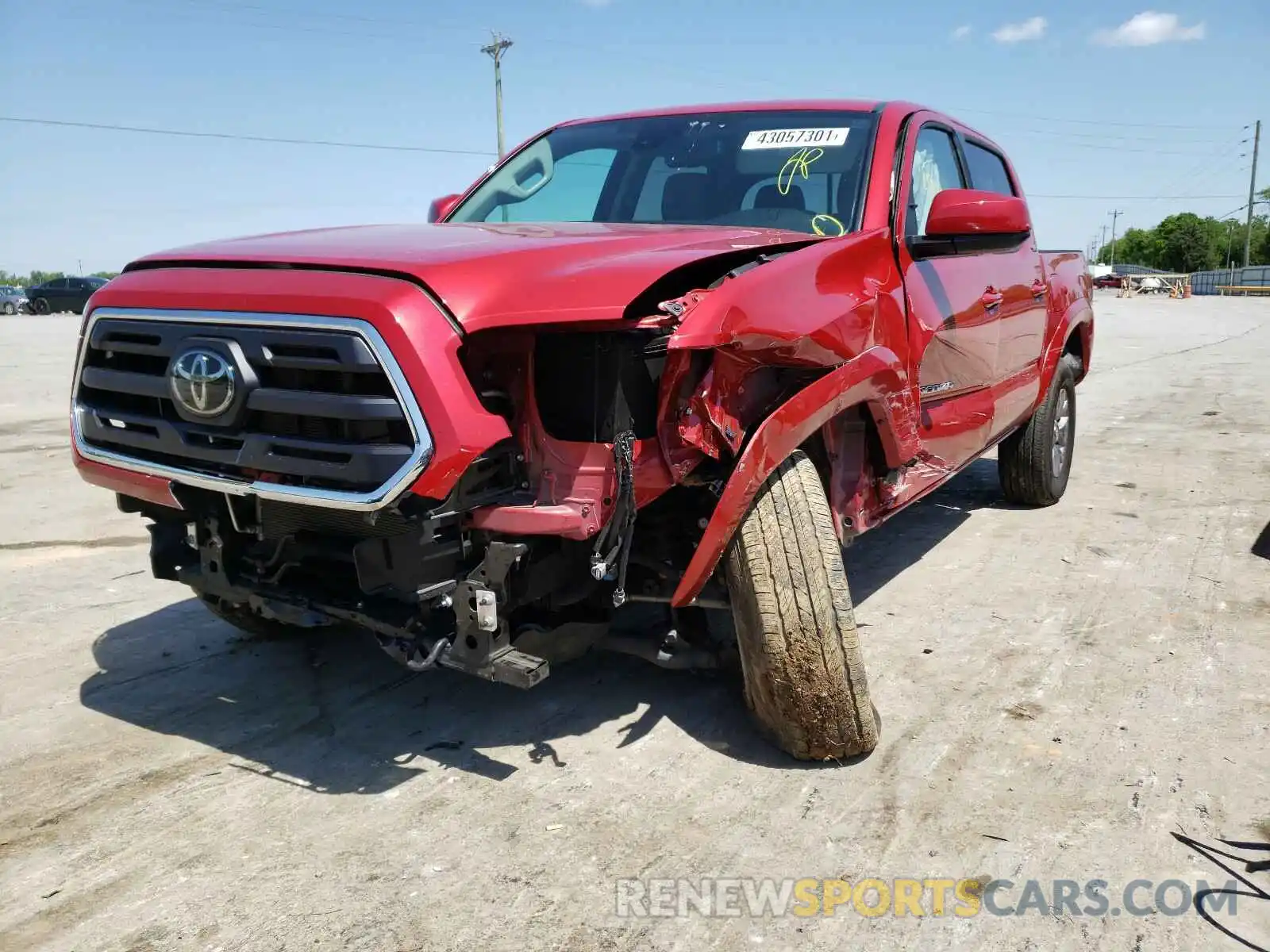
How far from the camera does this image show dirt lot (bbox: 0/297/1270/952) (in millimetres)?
2221

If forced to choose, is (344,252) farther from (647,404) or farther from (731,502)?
(731,502)

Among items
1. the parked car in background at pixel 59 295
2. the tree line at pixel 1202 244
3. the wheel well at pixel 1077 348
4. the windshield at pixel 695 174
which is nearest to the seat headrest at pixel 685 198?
the windshield at pixel 695 174

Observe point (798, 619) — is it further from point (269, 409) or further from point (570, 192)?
point (570, 192)

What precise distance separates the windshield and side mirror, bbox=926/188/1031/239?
272mm

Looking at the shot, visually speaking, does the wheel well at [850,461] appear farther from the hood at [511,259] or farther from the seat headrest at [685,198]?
the seat headrest at [685,198]

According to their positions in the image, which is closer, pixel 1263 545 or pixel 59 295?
pixel 1263 545

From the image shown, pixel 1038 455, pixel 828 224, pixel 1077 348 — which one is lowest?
pixel 1038 455

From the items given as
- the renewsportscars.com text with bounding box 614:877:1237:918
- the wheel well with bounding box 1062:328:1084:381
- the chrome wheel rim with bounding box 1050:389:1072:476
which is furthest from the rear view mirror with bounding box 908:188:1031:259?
the wheel well with bounding box 1062:328:1084:381

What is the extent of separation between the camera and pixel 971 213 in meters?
3.45

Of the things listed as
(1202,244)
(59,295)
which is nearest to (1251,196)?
(1202,244)

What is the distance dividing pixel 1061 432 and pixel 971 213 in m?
3.09

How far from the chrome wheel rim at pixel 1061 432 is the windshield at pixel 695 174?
9.18 ft

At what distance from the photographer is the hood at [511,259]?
2314 millimetres

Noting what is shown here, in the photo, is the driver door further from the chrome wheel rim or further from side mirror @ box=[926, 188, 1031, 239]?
the chrome wheel rim
